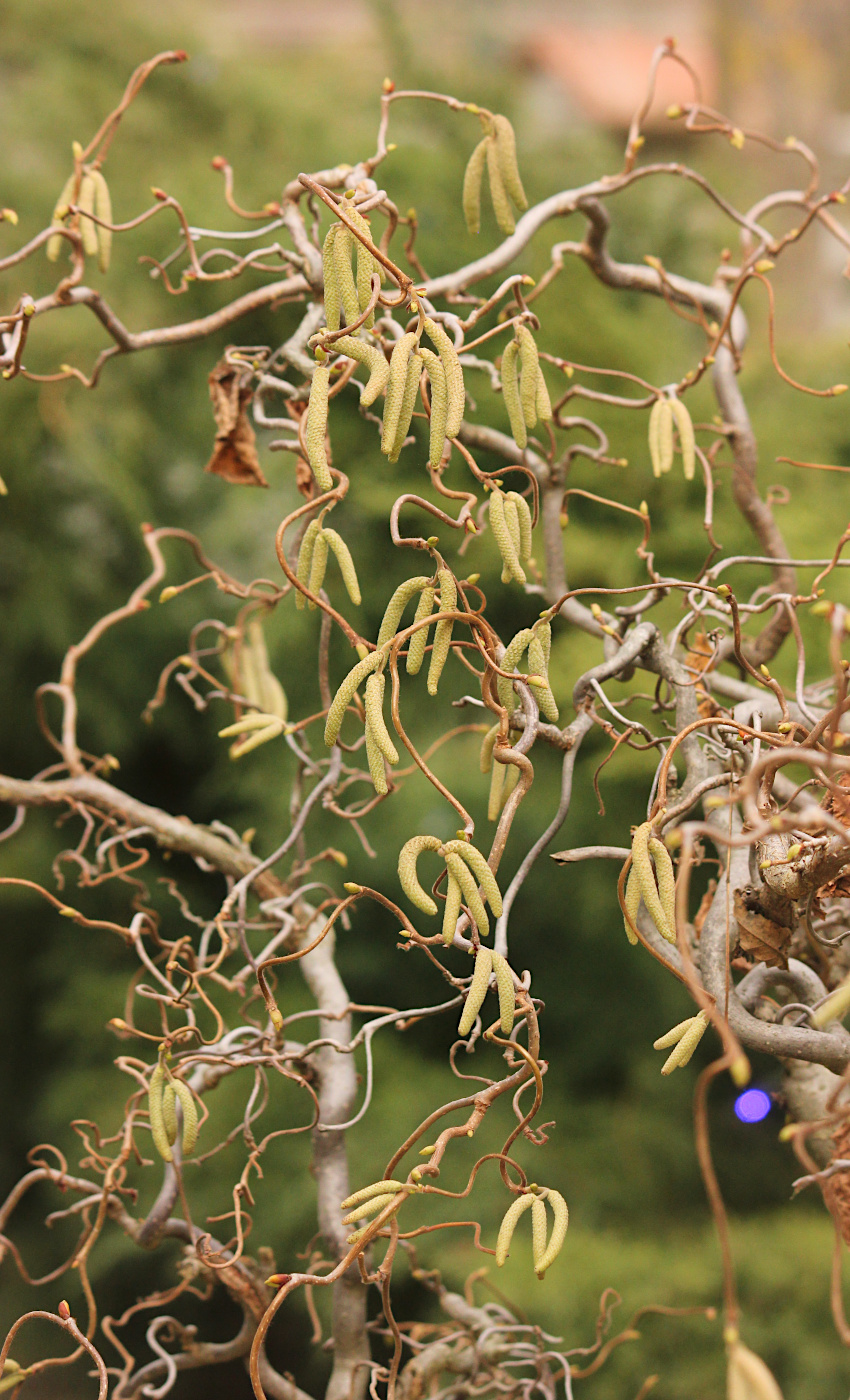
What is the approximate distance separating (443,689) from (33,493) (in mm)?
686

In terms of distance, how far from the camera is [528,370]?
481 millimetres

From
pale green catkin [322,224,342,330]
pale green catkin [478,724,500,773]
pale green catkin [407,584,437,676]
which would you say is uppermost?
pale green catkin [322,224,342,330]

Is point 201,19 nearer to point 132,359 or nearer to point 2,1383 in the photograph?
point 132,359

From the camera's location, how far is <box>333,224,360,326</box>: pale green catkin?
404 mm

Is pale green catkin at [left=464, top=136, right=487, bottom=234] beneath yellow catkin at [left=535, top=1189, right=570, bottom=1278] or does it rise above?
above

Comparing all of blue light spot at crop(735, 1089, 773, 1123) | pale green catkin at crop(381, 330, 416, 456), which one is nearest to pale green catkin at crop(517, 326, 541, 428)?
pale green catkin at crop(381, 330, 416, 456)

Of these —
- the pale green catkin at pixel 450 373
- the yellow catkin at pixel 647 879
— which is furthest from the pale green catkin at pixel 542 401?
the yellow catkin at pixel 647 879

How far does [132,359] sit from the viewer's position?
1488 millimetres

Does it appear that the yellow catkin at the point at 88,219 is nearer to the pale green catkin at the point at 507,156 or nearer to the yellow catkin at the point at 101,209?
the yellow catkin at the point at 101,209

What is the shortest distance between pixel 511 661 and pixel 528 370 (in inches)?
5.6

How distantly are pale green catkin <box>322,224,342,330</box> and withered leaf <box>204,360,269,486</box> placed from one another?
21 cm

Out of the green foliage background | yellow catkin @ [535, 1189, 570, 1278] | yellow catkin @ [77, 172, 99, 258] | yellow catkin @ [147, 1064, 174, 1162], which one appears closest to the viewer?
yellow catkin @ [535, 1189, 570, 1278]

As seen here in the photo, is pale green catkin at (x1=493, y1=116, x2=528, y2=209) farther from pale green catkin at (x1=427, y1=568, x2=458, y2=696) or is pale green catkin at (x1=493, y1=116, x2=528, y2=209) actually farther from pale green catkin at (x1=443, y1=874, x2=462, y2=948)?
pale green catkin at (x1=443, y1=874, x2=462, y2=948)

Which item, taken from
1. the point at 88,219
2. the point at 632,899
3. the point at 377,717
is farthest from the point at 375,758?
the point at 88,219
